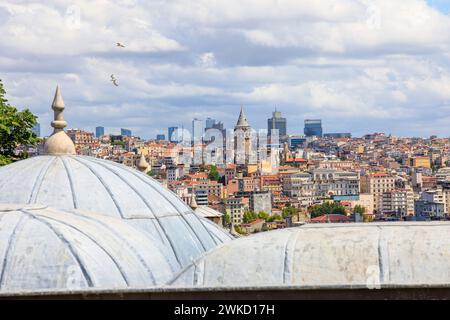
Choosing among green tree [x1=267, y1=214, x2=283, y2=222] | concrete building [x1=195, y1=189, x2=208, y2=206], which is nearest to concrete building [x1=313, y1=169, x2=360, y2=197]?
concrete building [x1=195, y1=189, x2=208, y2=206]

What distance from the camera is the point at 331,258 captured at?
23.1 ft

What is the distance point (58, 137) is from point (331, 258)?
15.7 feet

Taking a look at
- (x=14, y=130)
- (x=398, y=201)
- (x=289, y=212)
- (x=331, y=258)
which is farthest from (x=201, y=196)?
(x=331, y=258)

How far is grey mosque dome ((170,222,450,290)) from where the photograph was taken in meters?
6.89

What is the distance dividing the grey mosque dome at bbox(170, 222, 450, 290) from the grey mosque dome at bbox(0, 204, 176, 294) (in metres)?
0.62

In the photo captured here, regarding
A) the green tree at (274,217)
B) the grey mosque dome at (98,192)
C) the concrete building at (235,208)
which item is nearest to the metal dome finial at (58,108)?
the grey mosque dome at (98,192)

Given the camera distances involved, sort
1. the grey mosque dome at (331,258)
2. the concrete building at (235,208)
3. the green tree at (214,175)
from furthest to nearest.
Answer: the green tree at (214,175), the concrete building at (235,208), the grey mosque dome at (331,258)

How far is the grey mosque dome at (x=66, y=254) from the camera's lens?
7.66 m

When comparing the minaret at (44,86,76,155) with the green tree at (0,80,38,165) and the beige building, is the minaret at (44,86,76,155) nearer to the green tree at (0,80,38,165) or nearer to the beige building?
the green tree at (0,80,38,165)

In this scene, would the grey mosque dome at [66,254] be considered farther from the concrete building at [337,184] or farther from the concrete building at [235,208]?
the concrete building at [337,184]

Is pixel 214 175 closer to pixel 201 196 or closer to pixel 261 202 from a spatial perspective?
pixel 261 202

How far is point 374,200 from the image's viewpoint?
171 m

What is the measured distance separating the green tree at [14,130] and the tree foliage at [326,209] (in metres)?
126
